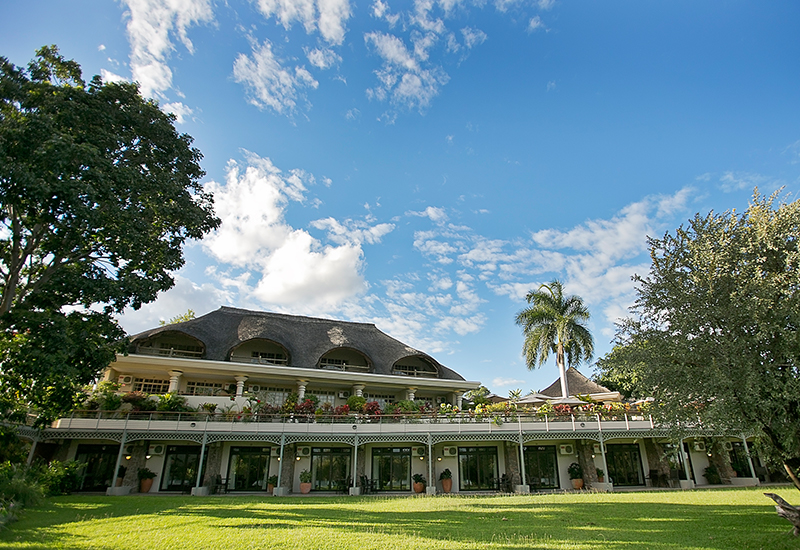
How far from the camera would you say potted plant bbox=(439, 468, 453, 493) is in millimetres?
21219

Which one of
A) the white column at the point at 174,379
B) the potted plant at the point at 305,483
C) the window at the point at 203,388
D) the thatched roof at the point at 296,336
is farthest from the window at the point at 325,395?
the white column at the point at 174,379

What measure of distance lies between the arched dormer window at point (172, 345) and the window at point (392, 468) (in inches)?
436

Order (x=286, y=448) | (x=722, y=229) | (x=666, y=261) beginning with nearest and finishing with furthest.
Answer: (x=722, y=229)
(x=666, y=261)
(x=286, y=448)

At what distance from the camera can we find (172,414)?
19828mm

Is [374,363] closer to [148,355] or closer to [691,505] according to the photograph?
[148,355]

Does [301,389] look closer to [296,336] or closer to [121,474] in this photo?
[296,336]

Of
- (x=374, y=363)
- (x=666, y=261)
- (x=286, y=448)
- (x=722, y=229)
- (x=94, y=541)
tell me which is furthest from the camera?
(x=374, y=363)

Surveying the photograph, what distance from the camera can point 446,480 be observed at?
2136cm

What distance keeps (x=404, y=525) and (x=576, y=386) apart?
1013 inches

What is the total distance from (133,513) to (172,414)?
8.20m

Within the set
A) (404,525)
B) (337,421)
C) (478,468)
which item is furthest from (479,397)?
(404,525)

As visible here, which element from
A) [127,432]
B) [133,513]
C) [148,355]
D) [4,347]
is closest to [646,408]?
[133,513]

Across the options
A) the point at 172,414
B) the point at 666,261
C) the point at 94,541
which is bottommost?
the point at 94,541

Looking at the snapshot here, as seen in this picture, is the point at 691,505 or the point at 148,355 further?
the point at 148,355
